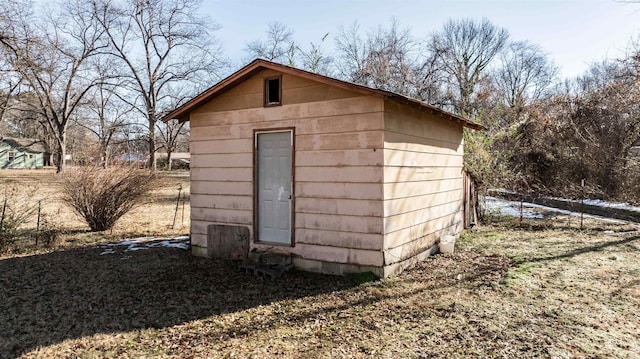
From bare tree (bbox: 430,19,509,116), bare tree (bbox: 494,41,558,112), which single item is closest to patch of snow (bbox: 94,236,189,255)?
bare tree (bbox: 430,19,509,116)

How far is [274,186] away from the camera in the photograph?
592cm

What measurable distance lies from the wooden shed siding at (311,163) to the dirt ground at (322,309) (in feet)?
1.98

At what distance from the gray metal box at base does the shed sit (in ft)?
0.09

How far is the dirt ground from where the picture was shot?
3375 mm

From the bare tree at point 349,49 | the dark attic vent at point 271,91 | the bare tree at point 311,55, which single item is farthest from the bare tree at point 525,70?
the dark attic vent at point 271,91

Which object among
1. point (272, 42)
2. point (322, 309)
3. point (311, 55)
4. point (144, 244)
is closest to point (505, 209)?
point (322, 309)

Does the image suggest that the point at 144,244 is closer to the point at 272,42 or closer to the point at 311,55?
the point at 311,55

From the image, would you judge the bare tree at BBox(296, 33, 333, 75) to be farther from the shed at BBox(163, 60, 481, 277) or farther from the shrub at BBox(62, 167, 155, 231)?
the shed at BBox(163, 60, 481, 277)

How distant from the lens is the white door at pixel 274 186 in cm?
580

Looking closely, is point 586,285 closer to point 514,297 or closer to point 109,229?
point 514,297

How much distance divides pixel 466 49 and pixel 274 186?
74.5 ft

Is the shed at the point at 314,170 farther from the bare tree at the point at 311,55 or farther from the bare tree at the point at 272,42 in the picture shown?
the bare tree at the point at 272,42

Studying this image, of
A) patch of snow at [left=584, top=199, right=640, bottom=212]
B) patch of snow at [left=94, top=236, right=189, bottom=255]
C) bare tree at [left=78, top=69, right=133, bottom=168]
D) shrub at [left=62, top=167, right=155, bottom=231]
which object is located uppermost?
bare tree at [left=78, top=69, right=133, bottom=168]

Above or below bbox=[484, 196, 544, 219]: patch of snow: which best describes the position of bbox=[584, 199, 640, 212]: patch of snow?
above
